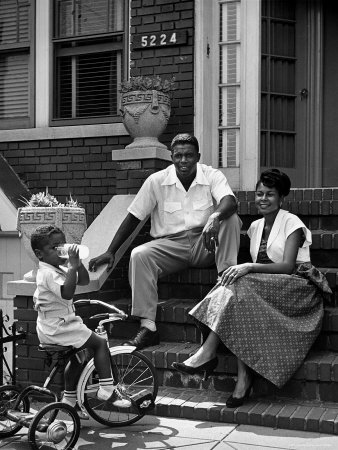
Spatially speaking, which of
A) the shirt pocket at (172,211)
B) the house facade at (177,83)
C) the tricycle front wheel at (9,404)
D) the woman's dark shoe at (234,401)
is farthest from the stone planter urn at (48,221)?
the house facade at (177,83)

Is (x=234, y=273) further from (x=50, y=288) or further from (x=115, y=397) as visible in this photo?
(x=50, y=288)

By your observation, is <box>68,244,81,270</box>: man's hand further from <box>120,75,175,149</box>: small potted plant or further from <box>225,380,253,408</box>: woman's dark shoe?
<box>120,75,175,149</box>: small potted plant

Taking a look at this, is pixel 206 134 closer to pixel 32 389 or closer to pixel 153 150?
pixel 153 150

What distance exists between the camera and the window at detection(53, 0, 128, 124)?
7.65 meters

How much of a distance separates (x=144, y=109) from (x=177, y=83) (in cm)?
67

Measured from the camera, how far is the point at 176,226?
18.2 ft

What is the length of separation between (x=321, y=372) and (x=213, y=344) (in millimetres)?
698

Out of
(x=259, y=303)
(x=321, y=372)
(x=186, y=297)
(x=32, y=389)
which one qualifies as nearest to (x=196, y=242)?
(x=186, y=297)

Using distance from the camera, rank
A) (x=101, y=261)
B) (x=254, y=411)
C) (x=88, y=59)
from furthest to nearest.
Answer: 1. (x=88, y=59)
2. (x=101, y=261)
3. (x=254, y=411)

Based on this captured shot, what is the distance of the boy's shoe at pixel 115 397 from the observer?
4.16 metres

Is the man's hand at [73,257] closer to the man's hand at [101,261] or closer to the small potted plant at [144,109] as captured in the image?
the man's hand at [101,261]

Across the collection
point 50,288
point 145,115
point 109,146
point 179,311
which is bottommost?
point 179,311

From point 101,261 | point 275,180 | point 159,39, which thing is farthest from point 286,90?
point 101,261

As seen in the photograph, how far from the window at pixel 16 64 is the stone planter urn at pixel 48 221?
2872mm
